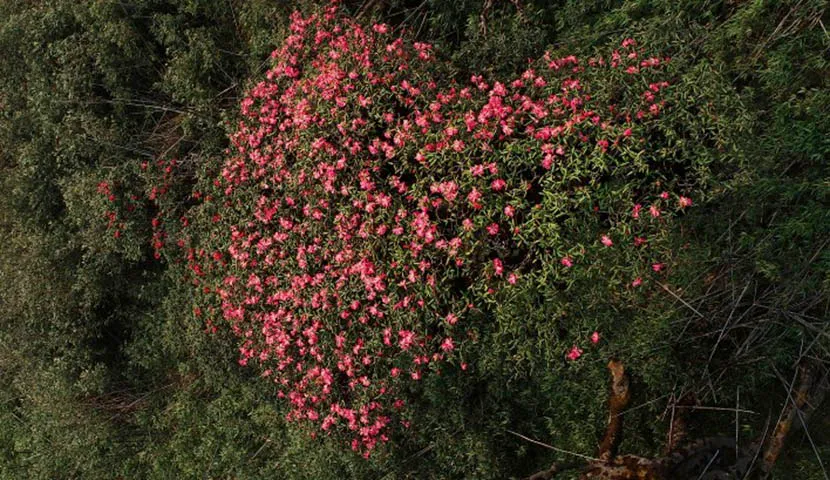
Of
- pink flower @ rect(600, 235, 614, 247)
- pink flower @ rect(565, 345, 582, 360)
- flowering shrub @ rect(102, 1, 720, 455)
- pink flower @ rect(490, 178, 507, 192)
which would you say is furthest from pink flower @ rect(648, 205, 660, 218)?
pink flower @ rect(565, 345, 582, 360)

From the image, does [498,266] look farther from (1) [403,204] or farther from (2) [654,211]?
(2) [654,211]

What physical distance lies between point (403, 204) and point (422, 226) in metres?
0.30

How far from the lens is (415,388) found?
15.1 feet

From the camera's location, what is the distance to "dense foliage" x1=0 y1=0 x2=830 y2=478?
3654 mm

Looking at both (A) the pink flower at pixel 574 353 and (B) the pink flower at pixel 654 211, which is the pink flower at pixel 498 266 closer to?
(A) the pink flower at pixel 574 353

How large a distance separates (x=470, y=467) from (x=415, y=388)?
79 centimetres

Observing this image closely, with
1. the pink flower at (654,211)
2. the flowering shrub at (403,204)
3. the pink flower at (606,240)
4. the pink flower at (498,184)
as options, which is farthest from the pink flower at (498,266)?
the pink flower at (654,211)

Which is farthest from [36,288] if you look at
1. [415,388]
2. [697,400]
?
[697,400]

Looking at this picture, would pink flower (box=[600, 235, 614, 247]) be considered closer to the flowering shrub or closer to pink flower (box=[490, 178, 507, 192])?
the flowering shrub

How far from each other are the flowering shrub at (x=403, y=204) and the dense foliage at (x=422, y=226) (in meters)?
0.02

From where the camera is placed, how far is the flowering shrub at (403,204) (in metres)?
3.69

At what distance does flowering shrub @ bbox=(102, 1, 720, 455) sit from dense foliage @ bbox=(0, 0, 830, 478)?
0.07 feet

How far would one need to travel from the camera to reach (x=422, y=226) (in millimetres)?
3975

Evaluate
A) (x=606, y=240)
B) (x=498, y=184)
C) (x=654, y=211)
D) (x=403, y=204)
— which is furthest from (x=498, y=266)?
(x=654, y=211)
